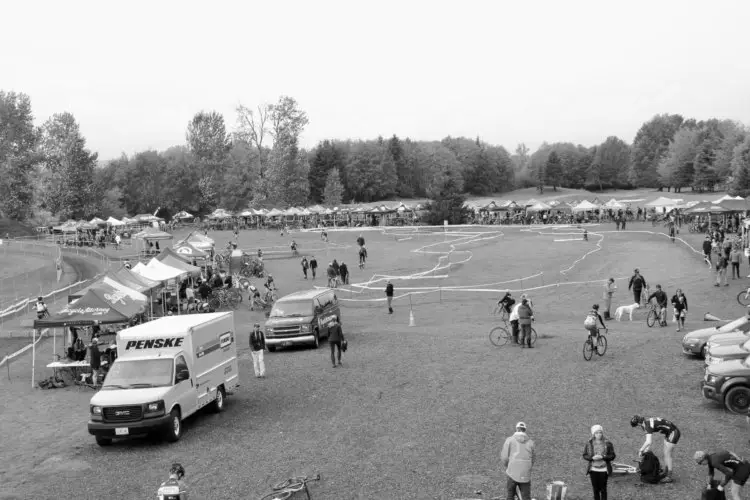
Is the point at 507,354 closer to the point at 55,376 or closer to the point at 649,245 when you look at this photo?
the point at 55,376

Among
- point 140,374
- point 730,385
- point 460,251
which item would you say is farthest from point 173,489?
point 460,251

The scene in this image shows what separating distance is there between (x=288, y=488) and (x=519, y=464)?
3.71 meters

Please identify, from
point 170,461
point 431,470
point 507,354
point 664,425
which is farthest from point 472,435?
point 507,354

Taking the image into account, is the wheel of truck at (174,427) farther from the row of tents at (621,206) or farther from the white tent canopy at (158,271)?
the row of tents at (621,206)

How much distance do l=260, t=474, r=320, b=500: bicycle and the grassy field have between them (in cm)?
37

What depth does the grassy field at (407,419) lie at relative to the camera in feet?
39.9

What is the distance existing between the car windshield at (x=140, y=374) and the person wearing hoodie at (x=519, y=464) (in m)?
8.11

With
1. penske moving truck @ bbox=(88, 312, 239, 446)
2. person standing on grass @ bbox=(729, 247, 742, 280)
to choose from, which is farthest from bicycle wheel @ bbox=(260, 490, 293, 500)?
person standing on grass @ bbox=(729, 247, 742, 280)

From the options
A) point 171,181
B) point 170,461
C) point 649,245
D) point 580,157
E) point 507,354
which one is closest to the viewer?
point 170,461

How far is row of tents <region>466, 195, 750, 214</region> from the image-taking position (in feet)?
190

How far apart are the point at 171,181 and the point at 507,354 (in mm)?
121119

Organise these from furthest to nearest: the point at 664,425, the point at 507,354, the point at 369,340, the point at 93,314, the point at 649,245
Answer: the point at 649,245 < the point at 369,340 < the point at 507,354 < the point at 93,314 < the point at 664,425

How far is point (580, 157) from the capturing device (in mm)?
184875

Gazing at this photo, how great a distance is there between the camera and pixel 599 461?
10.3 meters
